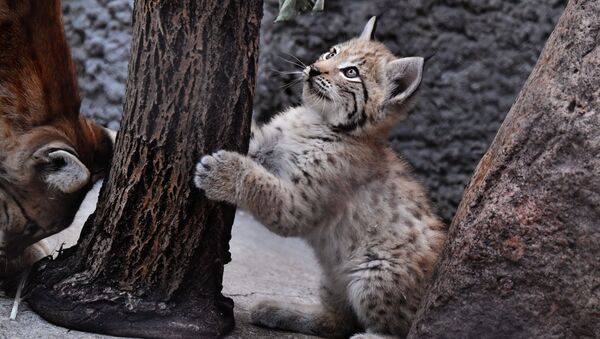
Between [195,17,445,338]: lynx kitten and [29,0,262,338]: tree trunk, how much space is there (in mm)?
441

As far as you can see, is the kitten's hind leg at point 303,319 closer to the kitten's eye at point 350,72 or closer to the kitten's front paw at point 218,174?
the kitten's front paw at point 218,174

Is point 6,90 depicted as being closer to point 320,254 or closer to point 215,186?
point 215,186

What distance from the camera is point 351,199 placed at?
4773mm

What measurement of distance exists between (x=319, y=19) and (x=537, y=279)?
4.23m

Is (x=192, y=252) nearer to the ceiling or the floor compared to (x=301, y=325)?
nearer to the ceiling

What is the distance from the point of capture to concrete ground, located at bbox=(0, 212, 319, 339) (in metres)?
4.01

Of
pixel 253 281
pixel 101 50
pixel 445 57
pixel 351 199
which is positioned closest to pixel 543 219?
pixel 351 199

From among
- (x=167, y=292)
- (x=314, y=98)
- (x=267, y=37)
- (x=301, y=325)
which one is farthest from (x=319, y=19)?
(x=167, y=292)

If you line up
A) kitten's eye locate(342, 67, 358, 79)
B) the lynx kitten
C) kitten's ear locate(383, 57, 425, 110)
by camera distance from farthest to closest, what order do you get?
kitten's eye locate(342, 67, 358, 79), kitten's ear locate(383, 57, 425, 110), the lynx kitten

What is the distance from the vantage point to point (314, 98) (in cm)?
486

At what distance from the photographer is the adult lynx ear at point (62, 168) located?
4.06 m

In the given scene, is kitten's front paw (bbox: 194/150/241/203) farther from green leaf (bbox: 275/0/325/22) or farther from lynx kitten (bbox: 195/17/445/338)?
green leaf (bbox: 275/0/325/22)

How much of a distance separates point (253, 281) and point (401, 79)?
182 cm

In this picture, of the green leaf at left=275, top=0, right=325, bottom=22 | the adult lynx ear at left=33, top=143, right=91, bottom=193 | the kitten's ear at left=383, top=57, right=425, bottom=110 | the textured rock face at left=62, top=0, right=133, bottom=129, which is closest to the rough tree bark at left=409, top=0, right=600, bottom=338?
the kitten's ear at left=383, top=57, right=425, bottom=110
